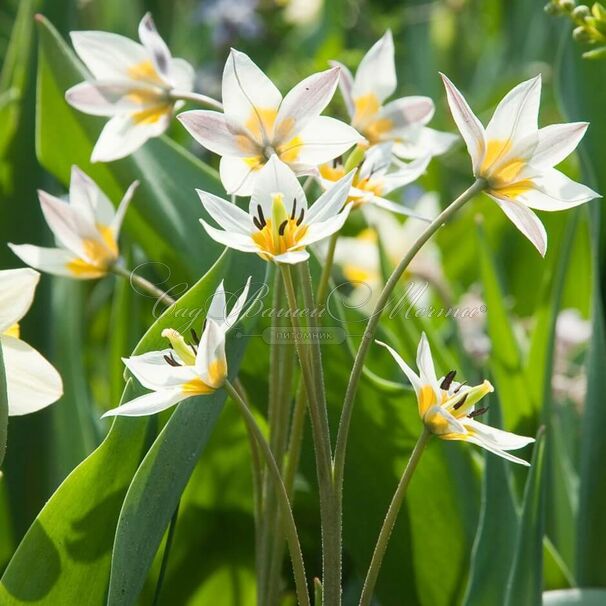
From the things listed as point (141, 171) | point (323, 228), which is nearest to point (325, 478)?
point (323, 228)

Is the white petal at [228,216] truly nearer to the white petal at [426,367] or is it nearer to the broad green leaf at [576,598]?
the white petal at [426,367]

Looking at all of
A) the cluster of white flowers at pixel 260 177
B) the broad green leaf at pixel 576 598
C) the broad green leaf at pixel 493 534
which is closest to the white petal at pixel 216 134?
the cluster of white flowers at pixel 260 177

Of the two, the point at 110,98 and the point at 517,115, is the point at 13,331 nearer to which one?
the point at 110,98

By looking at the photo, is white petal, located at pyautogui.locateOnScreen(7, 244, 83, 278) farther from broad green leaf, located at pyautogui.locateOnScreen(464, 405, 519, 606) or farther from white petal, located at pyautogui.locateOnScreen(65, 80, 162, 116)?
broad green leaf, located at pyautogui.locateOnScreen(464, 405, 519, 606)

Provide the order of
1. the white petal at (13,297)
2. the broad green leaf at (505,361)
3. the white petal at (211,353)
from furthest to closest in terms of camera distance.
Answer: the broad green leaf at (505,361), the white petal at (13,297), the white petal at (211,353)

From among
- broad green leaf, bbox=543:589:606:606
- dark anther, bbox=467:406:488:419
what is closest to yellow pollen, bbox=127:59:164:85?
dark anther, bbox=467:406:488:419

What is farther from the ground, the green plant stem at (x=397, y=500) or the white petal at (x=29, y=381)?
the white petal at (x=29, y=381)
